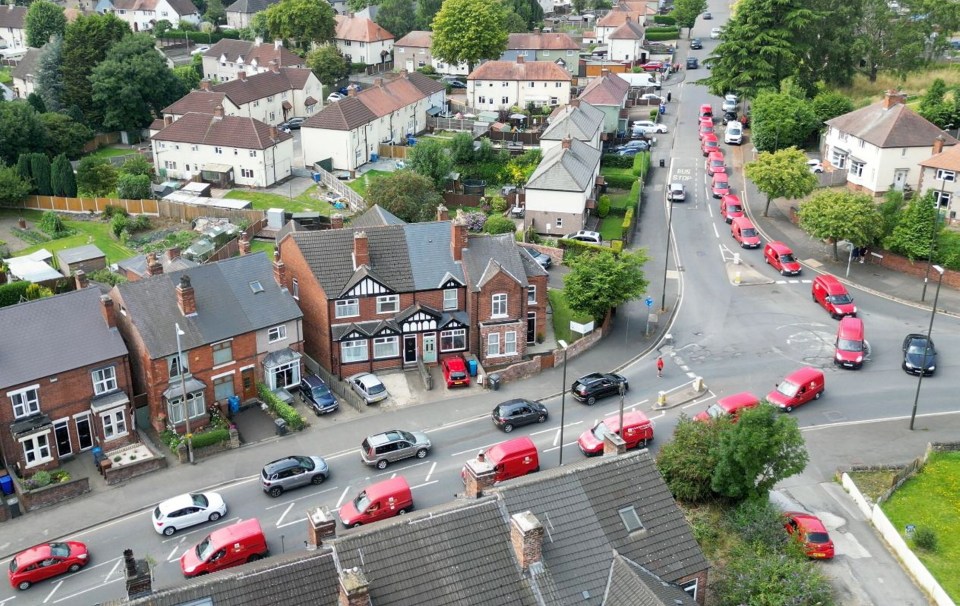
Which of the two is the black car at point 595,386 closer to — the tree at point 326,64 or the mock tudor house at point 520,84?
the mock tudor house at point 520,84

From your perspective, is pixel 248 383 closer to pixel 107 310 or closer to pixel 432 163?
pixel 107 310

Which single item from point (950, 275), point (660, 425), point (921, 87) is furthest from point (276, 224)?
point (921, 87)

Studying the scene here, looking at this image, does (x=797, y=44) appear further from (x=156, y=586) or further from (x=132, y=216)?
(x=156, y=586)

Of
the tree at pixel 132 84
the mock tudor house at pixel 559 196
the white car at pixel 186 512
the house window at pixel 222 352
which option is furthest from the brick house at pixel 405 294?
the tree at pixel 132 84

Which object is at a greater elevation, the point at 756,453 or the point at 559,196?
the point at 559,196

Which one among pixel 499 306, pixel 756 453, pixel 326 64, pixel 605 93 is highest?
pixel 326 64

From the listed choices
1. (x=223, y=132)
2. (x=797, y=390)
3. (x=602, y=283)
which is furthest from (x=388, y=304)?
(x=223, y=132)

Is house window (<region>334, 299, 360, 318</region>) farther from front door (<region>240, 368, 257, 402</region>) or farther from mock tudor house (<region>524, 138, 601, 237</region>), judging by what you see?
mock tudor house (<region>524, 138, 601, 237</region>)
